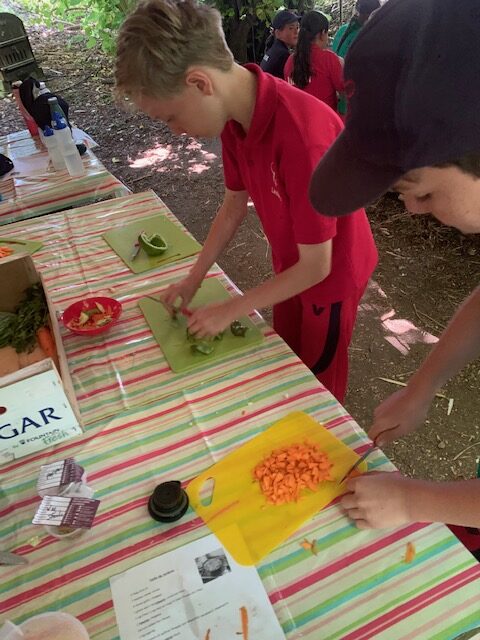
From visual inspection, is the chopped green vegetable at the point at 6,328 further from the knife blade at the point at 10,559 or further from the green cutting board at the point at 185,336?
the knife blade at the point at 10,559

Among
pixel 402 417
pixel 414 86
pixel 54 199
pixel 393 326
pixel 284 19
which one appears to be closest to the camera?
pixel 414 86

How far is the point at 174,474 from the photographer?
1089 mm

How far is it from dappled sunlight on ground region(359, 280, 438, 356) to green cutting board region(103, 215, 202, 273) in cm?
148

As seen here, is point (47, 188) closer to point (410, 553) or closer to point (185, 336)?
point (185, 336)

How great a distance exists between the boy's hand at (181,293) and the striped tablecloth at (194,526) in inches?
4.4

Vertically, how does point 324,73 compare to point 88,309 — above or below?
below

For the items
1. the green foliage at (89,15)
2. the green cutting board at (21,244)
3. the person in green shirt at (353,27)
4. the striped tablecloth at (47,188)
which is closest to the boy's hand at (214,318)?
the green cutting board at (21,244)

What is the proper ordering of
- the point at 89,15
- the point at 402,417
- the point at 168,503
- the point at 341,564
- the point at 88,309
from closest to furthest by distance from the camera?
the point at 341,564, the point at 168,503, the point at 402,417, the point at 88,309, the point at 89,15

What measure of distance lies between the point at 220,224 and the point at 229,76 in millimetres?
561

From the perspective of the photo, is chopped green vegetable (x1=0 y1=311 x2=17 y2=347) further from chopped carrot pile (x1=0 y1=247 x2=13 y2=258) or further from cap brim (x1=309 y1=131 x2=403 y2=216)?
cap brim (x1=309 y1=131 x2=403 y2=216)

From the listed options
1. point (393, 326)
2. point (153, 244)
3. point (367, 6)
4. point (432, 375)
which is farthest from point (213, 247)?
point (367, 6)

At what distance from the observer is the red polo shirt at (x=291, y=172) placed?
4.12ft

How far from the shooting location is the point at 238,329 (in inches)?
57.0

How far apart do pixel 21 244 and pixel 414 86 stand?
1858mm
